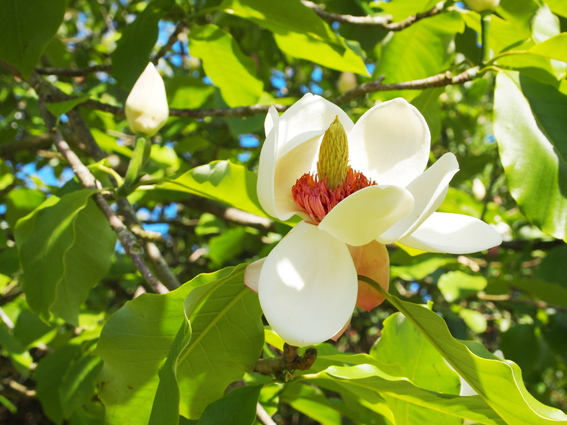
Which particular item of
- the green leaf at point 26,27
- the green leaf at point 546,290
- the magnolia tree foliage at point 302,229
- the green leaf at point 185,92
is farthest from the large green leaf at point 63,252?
the green leaf at point 546,290

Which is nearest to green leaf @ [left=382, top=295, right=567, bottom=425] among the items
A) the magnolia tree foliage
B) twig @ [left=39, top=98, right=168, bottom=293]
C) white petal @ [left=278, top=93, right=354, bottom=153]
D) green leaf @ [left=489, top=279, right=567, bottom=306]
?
the magnolia tree foliage

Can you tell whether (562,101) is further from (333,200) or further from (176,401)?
Answer: (176,401)

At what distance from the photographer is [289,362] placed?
0.79 metres

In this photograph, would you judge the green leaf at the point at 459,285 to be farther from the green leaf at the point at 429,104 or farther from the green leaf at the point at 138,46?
the green leaf at the point at 138,46

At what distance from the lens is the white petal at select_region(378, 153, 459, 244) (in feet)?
2.09

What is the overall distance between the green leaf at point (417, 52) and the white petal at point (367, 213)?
1.04 meters

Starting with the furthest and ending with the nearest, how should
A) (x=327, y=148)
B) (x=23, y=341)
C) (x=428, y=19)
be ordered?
(x=23, y=341) < (x=428, y=19) < (x=327, y=148)

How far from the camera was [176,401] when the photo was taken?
1.98ft

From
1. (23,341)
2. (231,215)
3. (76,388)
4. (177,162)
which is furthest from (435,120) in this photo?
(23,341)

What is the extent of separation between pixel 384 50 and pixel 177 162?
888 millimetres

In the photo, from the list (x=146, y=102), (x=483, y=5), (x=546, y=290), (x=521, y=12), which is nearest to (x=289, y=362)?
(x=146, y=102)

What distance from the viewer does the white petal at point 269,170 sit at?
669 mm

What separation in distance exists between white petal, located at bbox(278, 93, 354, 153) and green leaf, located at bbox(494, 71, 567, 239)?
1.36 ft

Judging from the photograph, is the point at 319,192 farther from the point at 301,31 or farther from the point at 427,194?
the point at 301,31
